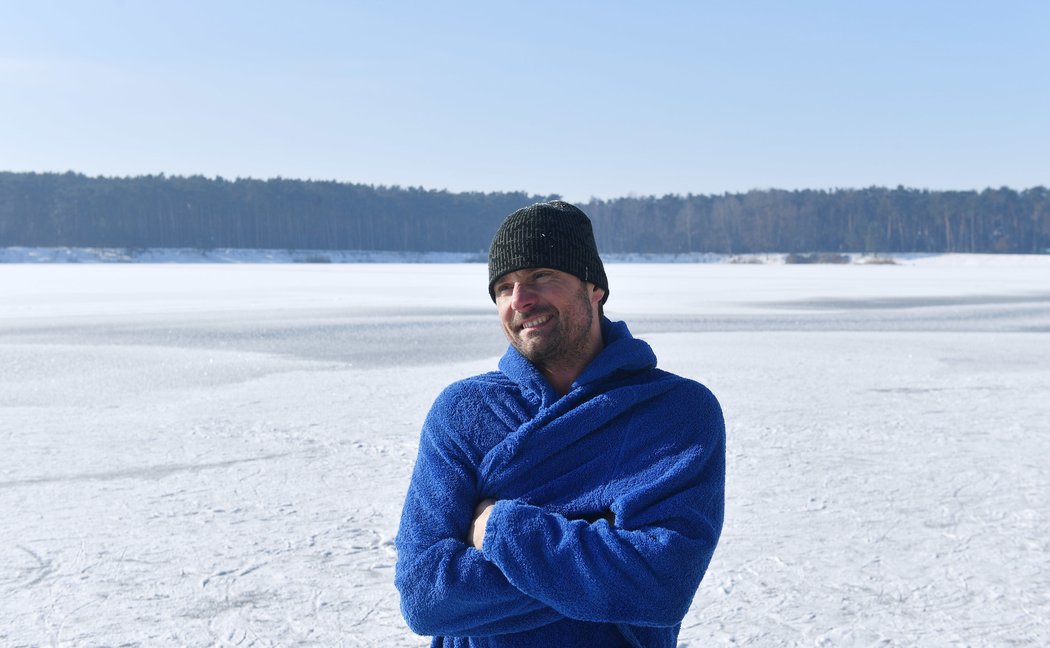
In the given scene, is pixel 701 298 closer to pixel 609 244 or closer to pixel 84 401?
pixel 84 401

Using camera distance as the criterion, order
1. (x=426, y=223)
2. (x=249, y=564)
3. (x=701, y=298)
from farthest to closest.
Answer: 1. (x=426, y=223)
2. (x=701, y=298)
3. (x=249, y=564)

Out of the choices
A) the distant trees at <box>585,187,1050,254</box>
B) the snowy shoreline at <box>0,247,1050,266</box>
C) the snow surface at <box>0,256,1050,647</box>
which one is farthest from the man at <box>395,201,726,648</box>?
the distant trees at <box>585,187,1050,254</box>

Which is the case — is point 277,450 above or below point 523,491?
below

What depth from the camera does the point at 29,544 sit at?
4.96 metres

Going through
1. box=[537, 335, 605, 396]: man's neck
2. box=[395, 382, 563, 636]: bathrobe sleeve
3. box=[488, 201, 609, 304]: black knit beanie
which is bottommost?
box=[395, 382, 563, 636]: bathrobe sleeve

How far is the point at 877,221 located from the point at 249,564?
119m

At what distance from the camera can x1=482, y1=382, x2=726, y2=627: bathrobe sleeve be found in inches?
67.9

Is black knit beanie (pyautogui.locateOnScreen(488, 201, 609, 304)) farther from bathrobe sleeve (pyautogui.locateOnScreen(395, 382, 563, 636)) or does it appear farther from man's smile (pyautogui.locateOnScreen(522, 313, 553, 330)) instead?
bathrobe sleeve (pyautogui.locateOnScreen(395, 382, 563, 636))

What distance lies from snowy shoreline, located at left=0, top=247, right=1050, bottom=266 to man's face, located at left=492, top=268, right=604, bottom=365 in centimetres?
6495

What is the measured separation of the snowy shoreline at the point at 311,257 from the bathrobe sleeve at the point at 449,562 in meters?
65.1

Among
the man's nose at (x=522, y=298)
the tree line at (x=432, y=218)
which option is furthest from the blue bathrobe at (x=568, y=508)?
the tree line at (x=432, y=218)

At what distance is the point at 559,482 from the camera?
1.83 meters

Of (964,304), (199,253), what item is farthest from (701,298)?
(199,253)

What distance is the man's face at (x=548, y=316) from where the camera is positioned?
1896 millimetres
